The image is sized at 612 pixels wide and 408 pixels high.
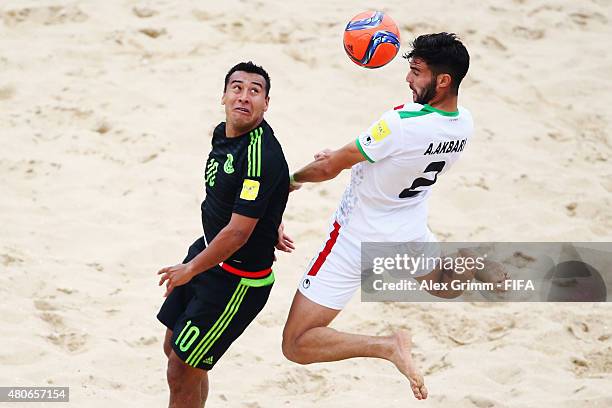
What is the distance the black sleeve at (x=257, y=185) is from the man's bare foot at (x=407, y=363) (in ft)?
3.12

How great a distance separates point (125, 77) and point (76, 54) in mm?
595

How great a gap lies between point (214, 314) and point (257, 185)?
2.28 ft

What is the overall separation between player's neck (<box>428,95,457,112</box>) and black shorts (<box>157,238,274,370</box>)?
122 cm

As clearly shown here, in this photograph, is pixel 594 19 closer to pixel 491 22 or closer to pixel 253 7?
pixel 491 22

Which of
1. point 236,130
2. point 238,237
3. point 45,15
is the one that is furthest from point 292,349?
point 45,15

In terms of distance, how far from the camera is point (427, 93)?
16.3ft

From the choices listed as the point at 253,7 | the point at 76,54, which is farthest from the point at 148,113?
the point at 253,7

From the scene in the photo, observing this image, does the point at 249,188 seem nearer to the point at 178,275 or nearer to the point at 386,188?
the point at 178,275

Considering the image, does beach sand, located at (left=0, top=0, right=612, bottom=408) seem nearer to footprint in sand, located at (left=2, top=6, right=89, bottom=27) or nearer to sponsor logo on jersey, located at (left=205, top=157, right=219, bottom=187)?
footprint in sand, located at (left=2, top=6, right=89, bottom=27)

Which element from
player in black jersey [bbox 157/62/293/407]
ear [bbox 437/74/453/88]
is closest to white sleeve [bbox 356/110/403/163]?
ear [bbox 437/74/453/88]

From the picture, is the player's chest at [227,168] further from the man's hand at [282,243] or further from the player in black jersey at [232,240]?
the man's hand at [282,243]

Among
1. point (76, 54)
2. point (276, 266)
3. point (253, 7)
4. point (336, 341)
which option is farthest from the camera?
point (253, 7)

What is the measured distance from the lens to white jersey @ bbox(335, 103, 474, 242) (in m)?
4.86

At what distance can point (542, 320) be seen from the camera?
6492mm
